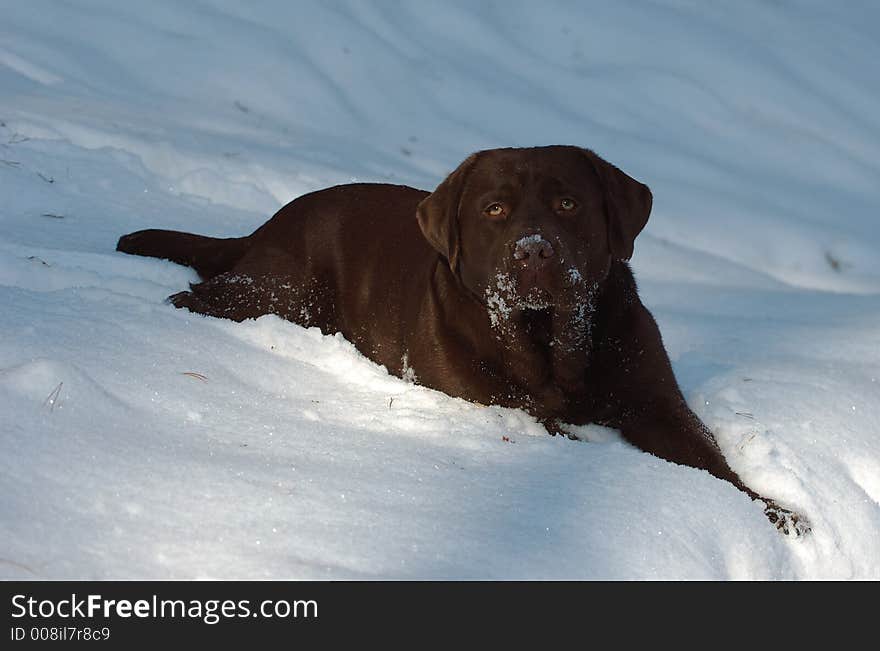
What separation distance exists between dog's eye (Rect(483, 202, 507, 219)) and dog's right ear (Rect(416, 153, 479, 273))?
0.48 ft

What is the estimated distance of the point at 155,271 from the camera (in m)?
4.38

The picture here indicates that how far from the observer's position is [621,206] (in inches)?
137

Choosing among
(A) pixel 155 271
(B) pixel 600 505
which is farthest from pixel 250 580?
(A) pixel 155 271

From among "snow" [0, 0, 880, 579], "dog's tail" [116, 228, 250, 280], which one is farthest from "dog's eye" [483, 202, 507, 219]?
"dog's tail" [116, 228, 250, 280]

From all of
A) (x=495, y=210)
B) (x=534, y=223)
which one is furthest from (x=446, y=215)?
(x=534, y=223)

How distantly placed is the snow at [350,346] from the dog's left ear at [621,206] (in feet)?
1.97

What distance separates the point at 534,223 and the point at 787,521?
1048 millimetres

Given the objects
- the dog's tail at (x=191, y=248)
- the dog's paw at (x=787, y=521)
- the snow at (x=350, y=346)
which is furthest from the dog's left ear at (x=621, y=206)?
the dog's tail at (x=191, y=248)

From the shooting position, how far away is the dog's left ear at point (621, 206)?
3.46 metres

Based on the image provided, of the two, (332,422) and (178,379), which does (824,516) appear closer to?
(332,422)

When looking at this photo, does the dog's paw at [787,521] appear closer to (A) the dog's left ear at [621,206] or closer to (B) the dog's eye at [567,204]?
(A) the dog's left ear at [621,206]

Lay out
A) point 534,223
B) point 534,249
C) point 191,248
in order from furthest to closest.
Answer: point 191,248 < point 534,223 < point 534,249

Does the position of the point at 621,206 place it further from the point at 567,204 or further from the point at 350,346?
the point at 350,346
